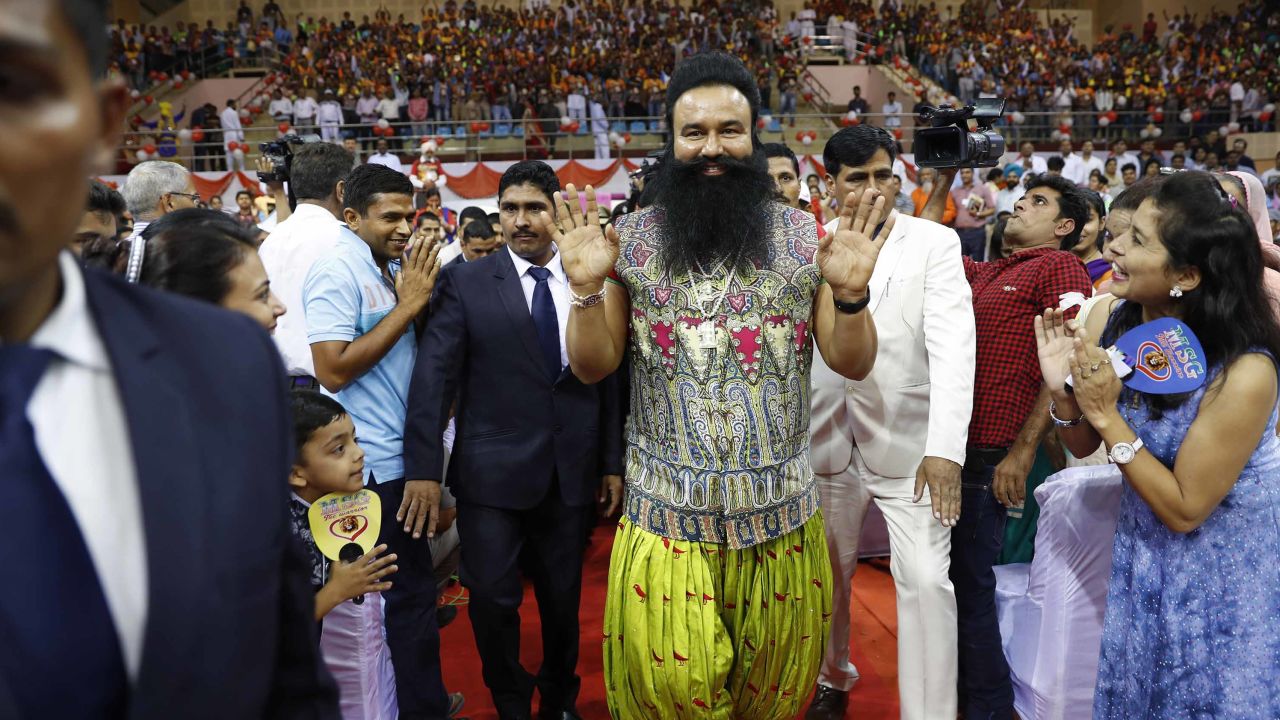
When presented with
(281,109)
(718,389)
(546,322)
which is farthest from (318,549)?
(281,109)

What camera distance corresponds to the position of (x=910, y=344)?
257 centimetres

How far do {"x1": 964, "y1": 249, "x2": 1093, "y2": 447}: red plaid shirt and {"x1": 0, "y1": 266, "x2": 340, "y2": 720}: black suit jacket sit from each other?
2320 mm

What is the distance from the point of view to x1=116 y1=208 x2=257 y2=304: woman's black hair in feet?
4.22

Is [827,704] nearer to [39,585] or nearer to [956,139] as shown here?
[956,139]

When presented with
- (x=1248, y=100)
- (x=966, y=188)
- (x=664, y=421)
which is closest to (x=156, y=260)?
(x=664, y=421)

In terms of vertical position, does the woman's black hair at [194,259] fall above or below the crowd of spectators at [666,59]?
below

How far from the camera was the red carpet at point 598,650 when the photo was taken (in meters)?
3.03

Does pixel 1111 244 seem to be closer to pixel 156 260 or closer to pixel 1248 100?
pixel 156 260

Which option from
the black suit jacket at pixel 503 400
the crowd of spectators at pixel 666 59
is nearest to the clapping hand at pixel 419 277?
the black suit jacket at pixel 503 400

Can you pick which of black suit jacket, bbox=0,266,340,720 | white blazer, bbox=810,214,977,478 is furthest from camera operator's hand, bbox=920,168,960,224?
black suit jacket, bbox=0,266,340,720

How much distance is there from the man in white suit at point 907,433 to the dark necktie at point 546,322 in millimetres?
811

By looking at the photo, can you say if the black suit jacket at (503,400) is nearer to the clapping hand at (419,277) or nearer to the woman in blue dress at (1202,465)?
the clapping hand at (419,277)

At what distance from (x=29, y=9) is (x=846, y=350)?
170cm

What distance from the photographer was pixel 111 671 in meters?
0.73
